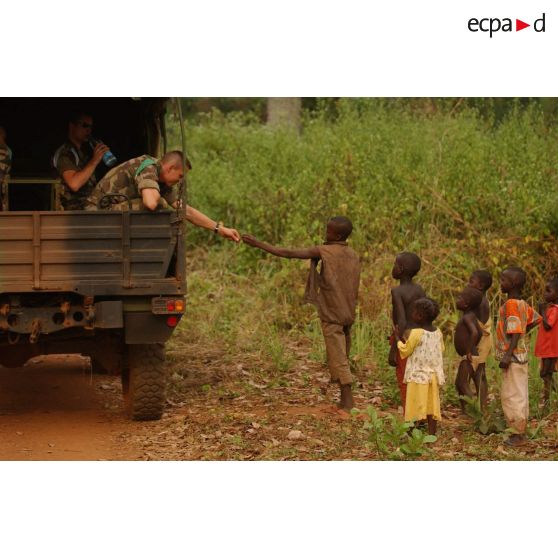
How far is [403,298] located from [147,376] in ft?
6.36

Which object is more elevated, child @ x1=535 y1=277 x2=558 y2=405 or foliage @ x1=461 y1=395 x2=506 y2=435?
child @ x1=535 y1=277 x2=558 y2=405

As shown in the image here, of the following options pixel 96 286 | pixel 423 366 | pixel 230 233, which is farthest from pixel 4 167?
pixel 423 366

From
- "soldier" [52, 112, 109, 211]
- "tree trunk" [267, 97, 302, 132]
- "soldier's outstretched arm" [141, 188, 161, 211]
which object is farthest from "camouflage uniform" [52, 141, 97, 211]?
"tree trunk" [267, 97, 302, 132]

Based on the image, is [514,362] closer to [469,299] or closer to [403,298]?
[469,299]

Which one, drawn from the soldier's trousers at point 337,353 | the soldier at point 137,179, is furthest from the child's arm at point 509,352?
the soldier at point 137,179

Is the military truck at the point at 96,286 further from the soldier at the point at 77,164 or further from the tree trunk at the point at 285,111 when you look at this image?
the tree trunk at the point at 285,111

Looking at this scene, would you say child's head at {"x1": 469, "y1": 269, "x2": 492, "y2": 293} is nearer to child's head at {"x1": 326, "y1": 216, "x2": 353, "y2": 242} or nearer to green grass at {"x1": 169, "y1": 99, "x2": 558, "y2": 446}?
child's head at {"x1": 326, "y1": 216, "x2": 353, "y2": 242}

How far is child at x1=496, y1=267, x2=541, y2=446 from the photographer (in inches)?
275

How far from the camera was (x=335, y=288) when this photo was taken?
7.76m

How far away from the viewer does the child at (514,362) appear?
22.9ft

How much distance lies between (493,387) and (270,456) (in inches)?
102

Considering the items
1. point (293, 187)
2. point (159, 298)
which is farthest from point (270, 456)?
point (293, 187)

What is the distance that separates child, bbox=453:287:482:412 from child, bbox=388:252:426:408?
340mm

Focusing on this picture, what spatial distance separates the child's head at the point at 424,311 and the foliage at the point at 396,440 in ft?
2.23
